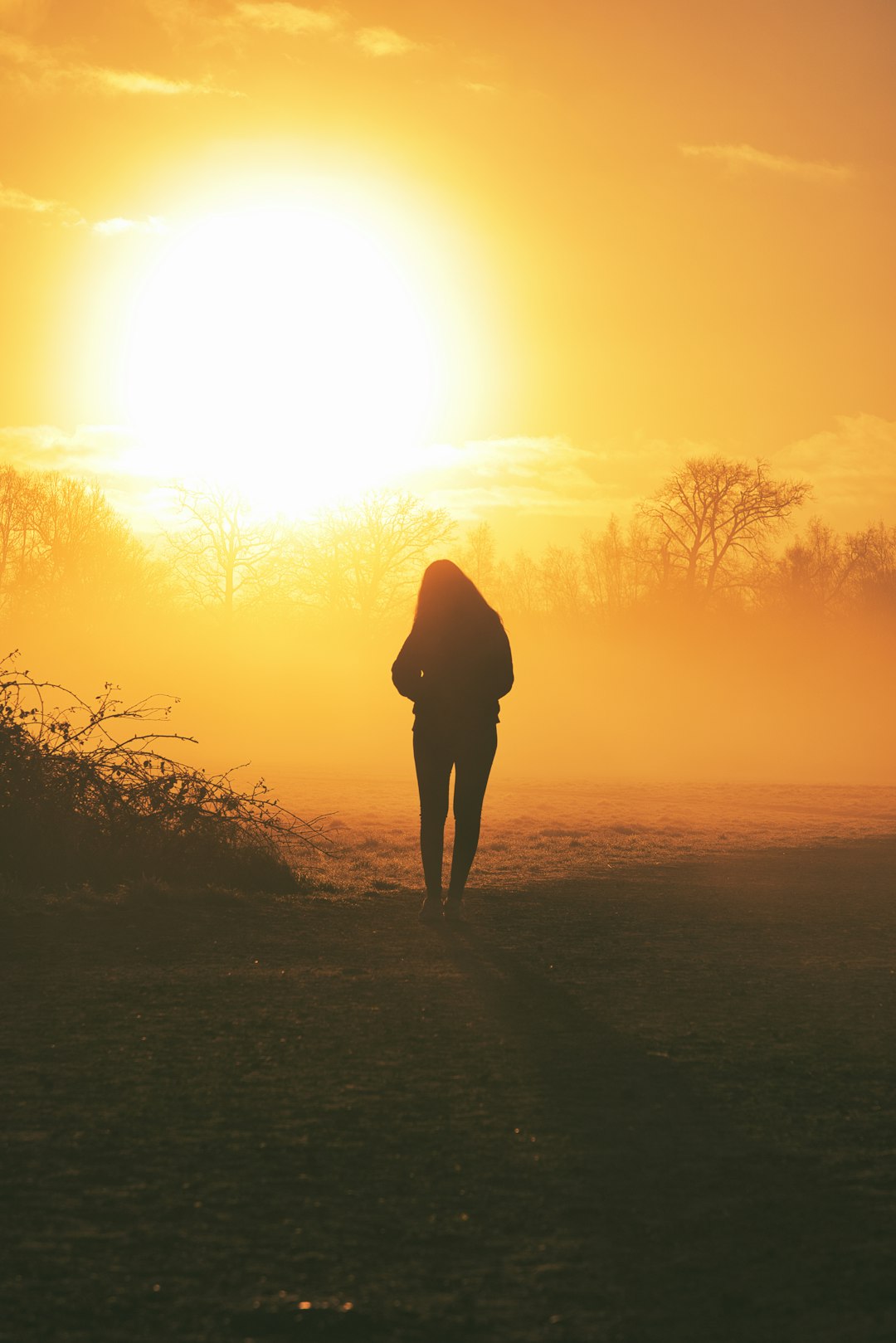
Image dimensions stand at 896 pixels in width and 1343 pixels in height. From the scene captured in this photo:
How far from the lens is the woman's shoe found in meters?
7.23

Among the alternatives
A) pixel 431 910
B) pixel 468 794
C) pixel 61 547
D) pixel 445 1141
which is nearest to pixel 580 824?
pixel 431 910

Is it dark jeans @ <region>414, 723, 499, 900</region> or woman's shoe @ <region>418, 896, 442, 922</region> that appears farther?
woman's shoe @ <region>418, 896, 442, 922</region>

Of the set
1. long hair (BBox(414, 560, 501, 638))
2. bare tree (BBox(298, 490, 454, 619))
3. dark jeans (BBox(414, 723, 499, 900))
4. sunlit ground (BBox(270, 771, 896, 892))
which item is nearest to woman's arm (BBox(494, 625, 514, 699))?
long hair (BBox(414, 560, 501, 638))

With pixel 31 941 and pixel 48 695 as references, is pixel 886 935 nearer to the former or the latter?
pixel 31 941

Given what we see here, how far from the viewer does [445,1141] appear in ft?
11.1

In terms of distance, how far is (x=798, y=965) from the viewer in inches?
238

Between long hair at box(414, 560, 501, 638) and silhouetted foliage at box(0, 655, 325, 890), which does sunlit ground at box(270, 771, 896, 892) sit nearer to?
silhouetted foliage at box(0, 655, 325, 890)

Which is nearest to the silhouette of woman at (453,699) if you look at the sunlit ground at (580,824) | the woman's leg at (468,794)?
the woman's leg at (468,794)

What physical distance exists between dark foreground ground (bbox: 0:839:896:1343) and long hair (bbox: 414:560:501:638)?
6.11 ft

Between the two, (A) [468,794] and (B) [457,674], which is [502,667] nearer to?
(B) [457,674]

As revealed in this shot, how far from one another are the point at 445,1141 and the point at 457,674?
3929 millimetres

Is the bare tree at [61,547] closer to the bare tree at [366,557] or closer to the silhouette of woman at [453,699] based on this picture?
the bare tree at [366,557]

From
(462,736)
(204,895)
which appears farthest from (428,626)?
(204,895)

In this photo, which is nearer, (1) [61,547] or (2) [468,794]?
(2) [468,794]
